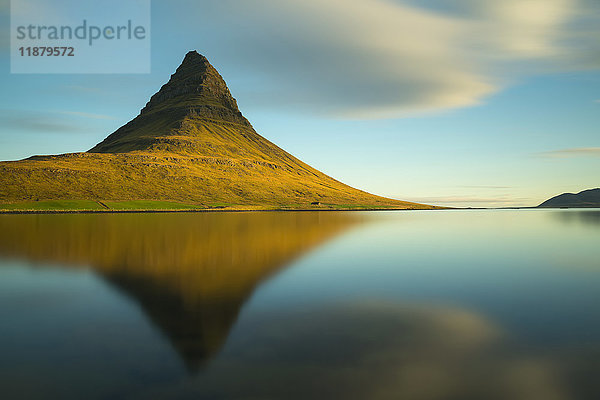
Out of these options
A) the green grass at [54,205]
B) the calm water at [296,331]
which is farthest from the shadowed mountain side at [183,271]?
the green grass at [54,205]

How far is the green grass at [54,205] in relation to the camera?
127375 mm

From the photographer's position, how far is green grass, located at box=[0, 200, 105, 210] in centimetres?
12738

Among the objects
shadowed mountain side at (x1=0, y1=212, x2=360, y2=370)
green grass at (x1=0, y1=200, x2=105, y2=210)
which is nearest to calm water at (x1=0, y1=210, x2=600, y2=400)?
shadowed mountain side at (x1=0, y1=212, x2=360, y2=370)

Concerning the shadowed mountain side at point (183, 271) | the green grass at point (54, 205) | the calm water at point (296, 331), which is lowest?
the calm water at point (296, 331)

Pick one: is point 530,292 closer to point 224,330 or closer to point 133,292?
point 224,330

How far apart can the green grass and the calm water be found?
413 feet

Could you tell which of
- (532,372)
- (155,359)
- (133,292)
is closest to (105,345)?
(155,359)

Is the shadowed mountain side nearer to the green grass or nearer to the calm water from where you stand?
the calm water

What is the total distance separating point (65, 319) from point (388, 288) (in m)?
15.3

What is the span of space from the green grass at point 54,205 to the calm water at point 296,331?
126 metres

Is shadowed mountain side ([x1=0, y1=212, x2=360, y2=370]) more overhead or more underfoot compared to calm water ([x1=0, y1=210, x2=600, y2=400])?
more overhead

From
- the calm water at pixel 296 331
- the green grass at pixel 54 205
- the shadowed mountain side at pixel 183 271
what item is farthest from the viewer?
the green grass at pixel 54 205

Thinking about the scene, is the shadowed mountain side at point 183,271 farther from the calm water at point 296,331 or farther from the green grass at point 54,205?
the green grass at point 54,205

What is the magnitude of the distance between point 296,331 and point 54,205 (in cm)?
15398
